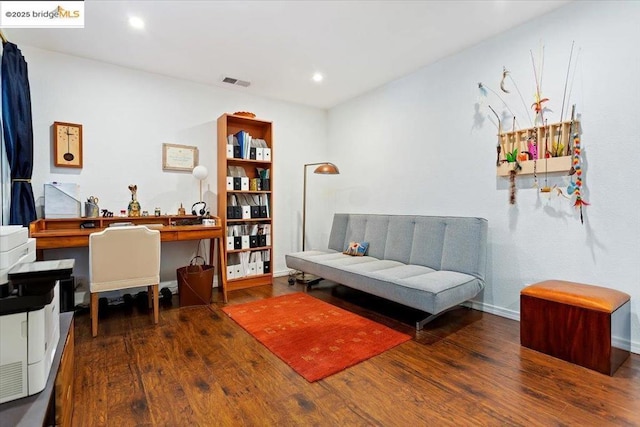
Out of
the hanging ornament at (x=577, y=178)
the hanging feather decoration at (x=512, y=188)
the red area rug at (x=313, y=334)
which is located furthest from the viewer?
the hanging feather decoration at (x=512, y=188)

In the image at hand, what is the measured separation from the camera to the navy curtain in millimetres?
2697

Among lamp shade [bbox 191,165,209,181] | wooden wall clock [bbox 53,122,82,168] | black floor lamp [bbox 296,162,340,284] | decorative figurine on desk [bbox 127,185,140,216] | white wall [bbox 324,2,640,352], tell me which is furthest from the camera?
black floor lamp [bbox 296,162,340,284]

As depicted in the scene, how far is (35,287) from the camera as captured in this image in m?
1.18

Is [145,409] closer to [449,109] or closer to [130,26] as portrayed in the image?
[130,26]

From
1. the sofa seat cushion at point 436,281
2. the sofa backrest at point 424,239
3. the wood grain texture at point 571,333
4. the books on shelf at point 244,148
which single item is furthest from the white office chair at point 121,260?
the wood grain texture at point 571,333

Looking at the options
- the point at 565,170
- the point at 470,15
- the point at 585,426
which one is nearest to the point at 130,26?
the point at 470,15

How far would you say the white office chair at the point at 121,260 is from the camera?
251cm

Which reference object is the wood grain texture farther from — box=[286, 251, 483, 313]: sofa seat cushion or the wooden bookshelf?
the wooden bookshelf

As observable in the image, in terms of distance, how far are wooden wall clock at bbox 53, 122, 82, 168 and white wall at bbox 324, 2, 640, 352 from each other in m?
3.34

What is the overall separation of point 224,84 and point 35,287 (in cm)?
342

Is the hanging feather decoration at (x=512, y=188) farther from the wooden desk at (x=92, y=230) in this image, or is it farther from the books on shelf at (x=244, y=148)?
the wooden desk at (x=92, y=230)

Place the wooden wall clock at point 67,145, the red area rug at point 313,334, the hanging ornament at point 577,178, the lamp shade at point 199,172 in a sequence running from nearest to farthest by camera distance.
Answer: the red area rug at point 313,334
the hanging ornament at point 577,178
the wooden wall clock at point 67,145
the lamp shade at point 199,172

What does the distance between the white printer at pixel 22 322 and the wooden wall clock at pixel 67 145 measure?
7.71 feet

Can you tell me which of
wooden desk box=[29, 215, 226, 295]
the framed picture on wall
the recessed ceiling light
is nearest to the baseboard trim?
wooden desk box=[29, 215, 226, 295]
